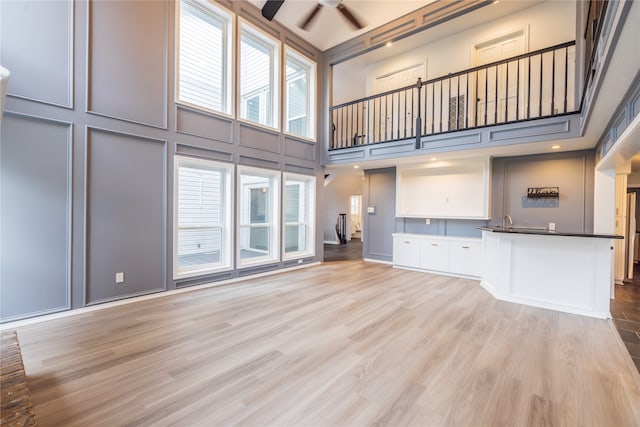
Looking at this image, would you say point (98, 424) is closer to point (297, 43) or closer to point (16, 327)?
point (16, 327)

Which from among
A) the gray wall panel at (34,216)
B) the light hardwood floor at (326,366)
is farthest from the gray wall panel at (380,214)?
the gray wall panel at (34,216)

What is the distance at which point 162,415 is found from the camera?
1.69 metres

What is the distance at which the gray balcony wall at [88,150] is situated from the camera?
2.96m

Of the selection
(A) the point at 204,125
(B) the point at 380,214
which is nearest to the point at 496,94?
(B) the point at 380,214

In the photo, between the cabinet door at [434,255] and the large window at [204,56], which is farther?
the cabinet door at [434,255]

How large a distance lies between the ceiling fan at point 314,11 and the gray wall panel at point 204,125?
5.70 ft

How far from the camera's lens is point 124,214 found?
3.67 m

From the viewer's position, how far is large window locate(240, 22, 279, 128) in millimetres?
5199

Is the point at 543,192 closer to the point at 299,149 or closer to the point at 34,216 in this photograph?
the point at 299,149

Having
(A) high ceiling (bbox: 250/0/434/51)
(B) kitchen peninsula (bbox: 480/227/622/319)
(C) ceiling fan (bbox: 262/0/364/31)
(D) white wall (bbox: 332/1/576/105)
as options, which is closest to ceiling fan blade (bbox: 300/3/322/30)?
(C) ceiling fan (bbox: 262/0/364/31)

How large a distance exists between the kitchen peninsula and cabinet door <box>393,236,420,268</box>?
5.98 ft

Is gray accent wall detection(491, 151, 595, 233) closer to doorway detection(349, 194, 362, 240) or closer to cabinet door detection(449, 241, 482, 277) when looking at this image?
cabinet door detection(449, 241, 482, 277)

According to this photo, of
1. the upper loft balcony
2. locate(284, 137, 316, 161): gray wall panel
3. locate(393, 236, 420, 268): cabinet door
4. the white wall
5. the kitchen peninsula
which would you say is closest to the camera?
the kitchen peninsula

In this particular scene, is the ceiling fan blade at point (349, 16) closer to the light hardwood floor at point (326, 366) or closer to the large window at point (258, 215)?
the large window at point (258, 215)
